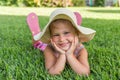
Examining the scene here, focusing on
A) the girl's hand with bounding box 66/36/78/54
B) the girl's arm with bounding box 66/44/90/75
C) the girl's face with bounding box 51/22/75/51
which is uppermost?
the girl's face with bounding box 51/22/75/51

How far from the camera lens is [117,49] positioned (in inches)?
126

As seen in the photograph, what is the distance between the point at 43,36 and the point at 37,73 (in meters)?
0.37

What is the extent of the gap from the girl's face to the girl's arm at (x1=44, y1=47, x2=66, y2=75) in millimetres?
87

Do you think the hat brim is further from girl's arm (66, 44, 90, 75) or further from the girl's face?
girl's arm (66, 44, 90, 75)

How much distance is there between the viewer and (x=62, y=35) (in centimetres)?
246

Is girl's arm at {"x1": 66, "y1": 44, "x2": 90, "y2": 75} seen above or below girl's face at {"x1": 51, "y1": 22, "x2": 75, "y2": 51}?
below

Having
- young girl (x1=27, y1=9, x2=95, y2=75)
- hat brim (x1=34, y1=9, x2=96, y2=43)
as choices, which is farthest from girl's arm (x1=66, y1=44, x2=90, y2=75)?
hat brim (x1=34, y1=9, x2=96, y2=43)

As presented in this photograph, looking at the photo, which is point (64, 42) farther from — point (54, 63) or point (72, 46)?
point (54, 63)

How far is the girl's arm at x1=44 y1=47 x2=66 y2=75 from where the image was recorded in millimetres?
2423

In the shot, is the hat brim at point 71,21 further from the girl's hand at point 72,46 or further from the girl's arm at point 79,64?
the girl's arm at point 79,64

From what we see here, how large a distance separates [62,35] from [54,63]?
234 millimetres

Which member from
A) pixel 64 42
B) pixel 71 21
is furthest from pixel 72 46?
pixel 71 21

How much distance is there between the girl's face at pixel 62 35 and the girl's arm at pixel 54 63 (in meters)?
0.09

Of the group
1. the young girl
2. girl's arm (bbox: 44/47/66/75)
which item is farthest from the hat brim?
girl's arm (bbox: 44/47/66/75)
